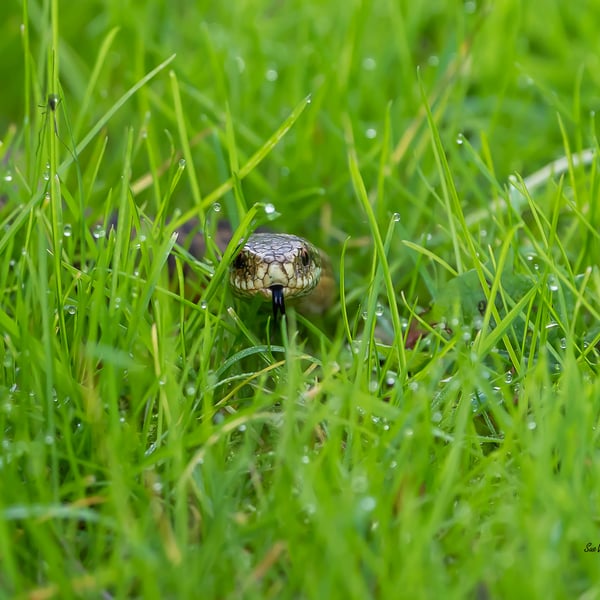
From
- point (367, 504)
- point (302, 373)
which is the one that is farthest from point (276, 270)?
point (367, 504)

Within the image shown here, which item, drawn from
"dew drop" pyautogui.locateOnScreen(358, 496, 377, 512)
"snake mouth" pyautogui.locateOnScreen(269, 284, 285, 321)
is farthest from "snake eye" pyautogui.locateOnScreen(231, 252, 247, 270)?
"dew drop" pyautogui.locateOnScreen(358, 496, 377, 512)

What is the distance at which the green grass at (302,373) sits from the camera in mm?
1585

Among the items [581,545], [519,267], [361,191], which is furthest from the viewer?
[519,267]

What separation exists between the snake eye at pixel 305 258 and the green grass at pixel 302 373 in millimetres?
185

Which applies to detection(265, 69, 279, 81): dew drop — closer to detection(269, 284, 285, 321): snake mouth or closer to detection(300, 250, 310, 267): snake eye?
detection(300, 250, 310, 267): snake eye

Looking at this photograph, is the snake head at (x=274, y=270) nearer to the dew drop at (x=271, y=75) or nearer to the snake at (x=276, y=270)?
the snake at (x=276, y=270)

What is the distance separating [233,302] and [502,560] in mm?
1286

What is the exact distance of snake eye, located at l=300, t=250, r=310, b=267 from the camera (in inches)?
106

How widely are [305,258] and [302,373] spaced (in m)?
0.62

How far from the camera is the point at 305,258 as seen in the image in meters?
2.73

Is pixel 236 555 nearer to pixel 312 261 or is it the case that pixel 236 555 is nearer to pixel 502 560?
pixel 502 560

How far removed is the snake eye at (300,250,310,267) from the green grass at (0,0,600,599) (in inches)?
7.3

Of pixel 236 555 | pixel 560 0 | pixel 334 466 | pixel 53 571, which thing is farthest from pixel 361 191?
pixel 560 0

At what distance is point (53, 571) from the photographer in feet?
4.96
